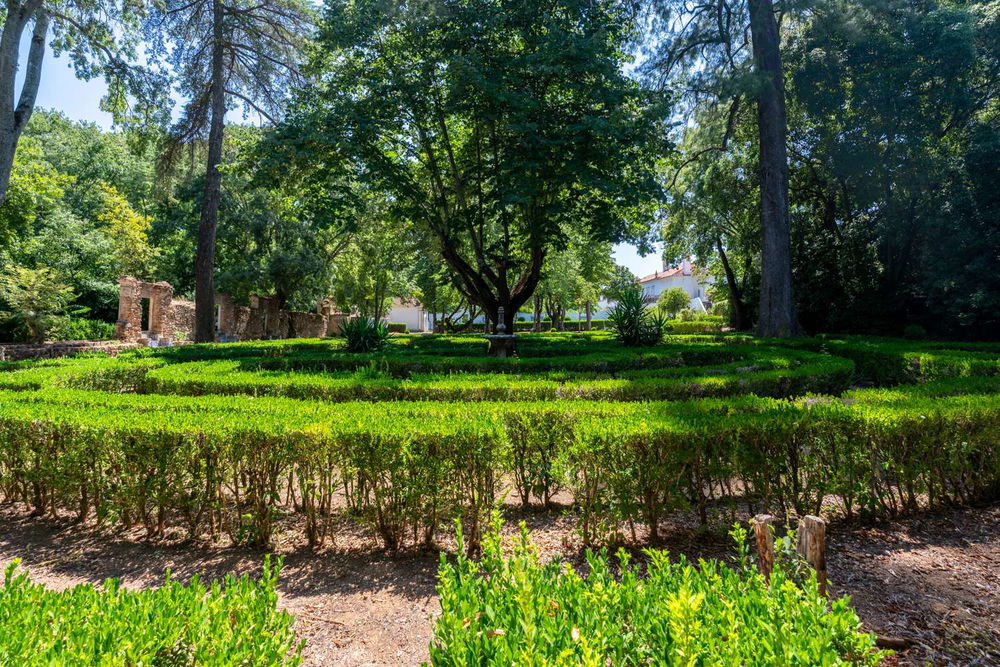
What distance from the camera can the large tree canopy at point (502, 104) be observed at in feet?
31.0

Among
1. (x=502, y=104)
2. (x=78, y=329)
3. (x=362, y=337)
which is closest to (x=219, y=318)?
(x=78, y=329)

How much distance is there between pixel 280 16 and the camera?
15875 millimetres

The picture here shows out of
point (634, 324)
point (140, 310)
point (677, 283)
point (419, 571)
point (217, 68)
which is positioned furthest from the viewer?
point (677, 283)

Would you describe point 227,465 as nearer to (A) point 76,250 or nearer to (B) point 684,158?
(B) point 684,158

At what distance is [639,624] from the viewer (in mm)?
1389

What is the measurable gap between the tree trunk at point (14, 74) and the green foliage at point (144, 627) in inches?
470

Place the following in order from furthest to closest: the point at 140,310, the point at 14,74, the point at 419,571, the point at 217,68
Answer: the point at 140,310
the point at 217,68
the point at 14,74
the point at 419,571

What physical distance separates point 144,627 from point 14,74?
43.4ft

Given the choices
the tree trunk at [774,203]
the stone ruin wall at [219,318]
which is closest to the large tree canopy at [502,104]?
the tree trunk at [774,203]

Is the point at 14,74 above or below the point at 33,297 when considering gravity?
above

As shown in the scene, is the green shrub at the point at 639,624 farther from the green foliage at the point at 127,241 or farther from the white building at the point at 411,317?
the white building at the point at 411,317

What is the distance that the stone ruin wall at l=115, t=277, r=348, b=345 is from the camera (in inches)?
744

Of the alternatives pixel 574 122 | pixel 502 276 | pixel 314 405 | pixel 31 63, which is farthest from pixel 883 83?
pixel 31 63

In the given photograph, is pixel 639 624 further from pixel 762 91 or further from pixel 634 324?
pixel 762 91
